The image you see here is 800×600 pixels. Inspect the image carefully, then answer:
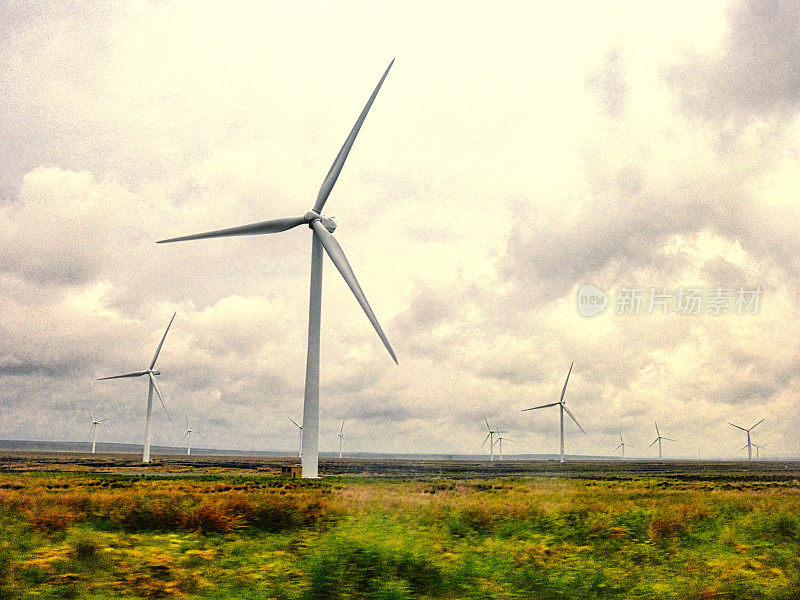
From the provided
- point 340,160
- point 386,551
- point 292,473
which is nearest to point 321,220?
point 340,160

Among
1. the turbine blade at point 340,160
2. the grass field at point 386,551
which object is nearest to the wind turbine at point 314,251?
the turbine blade at point 340,160

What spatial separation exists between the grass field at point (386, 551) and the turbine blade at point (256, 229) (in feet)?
107

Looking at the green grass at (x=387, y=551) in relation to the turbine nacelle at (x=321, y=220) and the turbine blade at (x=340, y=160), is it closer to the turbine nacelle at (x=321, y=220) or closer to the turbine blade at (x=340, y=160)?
the turbine nacelle at (x=321, y=220)

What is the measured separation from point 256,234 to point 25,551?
160ft

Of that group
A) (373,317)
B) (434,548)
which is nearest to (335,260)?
(373,317)

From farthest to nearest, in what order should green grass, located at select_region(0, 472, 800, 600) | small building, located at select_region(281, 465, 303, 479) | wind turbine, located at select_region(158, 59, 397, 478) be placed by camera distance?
small building, located at select_region(281, 465, 303, 479), wind turbine, located at select_region(158, 59, 397, 478), green grass, located at select_region(0, 472, 800, 600)

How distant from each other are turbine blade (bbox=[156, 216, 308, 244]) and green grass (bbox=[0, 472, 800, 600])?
32377 mm

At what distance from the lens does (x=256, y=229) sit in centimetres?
6184

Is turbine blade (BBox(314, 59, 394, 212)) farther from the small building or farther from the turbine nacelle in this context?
the small building

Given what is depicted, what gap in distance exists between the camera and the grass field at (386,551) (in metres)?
13.5

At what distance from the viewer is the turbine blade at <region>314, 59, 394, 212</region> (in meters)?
61.3

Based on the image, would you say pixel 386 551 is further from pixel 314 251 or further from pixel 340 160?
pixel 340 160

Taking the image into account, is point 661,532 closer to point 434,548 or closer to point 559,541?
point 559,541

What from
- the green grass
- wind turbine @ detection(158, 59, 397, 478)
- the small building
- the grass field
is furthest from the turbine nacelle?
the green grass
